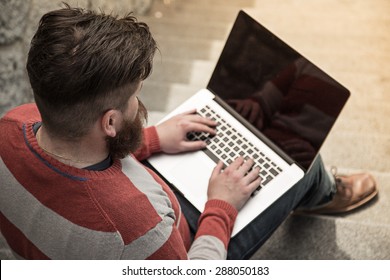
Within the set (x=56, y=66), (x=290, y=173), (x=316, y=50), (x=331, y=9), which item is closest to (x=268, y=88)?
(x=290, y=173)

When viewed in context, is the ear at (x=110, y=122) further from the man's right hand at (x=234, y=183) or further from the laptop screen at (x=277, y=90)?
the laptop screen at (x=277, y=90)

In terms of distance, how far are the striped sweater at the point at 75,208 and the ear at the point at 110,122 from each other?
72mm

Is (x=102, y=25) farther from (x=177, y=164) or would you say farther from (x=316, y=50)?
(x=316, y=50)

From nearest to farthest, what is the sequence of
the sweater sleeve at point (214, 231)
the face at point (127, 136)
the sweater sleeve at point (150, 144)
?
the face at point (127, 136) < the sweater sleeve at point (214, 231) < the sweater sleeve at point (150, 144)

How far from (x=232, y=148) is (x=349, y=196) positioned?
0.46m

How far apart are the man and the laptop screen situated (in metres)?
0.48

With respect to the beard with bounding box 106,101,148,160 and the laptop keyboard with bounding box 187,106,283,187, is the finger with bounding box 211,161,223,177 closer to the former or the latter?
the laptop keyboard with bounding box 187,106,283,187

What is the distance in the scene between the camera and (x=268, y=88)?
1451 millimetres

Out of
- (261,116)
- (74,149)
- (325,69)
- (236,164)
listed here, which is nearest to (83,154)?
(74,149)

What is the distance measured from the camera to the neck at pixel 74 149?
936 mm

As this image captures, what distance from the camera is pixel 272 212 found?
1.33 metres

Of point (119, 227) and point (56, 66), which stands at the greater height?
point (56, 66)

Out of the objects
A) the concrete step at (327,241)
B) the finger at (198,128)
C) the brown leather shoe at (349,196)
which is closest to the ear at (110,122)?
the finger at (198,128)

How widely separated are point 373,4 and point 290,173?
2.86 metres
